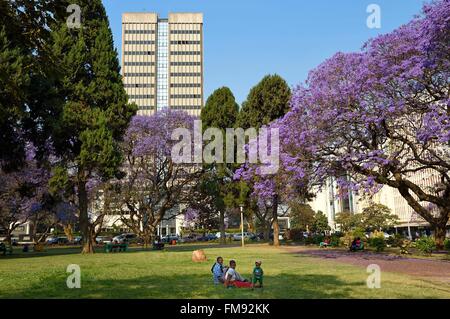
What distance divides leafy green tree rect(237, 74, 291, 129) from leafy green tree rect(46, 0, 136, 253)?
13268 mm

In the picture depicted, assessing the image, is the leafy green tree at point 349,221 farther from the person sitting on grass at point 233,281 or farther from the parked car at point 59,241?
the person sitting on grass at point 233,281

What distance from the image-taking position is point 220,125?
48469mm

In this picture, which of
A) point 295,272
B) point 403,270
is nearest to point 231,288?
point 295,272

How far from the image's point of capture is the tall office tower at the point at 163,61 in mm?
129375

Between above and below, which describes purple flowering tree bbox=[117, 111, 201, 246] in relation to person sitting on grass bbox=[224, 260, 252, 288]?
above

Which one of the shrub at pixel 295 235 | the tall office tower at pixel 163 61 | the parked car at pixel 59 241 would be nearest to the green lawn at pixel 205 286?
the shrub at pixel 295 235

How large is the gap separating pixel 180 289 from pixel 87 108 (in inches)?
916

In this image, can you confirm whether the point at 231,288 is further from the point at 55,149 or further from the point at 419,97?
the point at 55,149

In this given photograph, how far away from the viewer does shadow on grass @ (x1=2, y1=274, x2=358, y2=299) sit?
10867mm

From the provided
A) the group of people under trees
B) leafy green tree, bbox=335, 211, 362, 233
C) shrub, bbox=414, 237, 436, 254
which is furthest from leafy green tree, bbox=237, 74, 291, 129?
leafy green tree, bbox=335, 211, 362, 233

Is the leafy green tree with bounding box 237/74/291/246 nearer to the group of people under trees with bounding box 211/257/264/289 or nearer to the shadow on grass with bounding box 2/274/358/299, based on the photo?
the shadow on grass with bounding box 2/274/358/299

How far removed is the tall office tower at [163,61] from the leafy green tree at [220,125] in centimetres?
7864

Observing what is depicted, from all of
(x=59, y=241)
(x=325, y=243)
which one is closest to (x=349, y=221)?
(x=325, y=243)

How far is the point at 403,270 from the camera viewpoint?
57.8 ft
